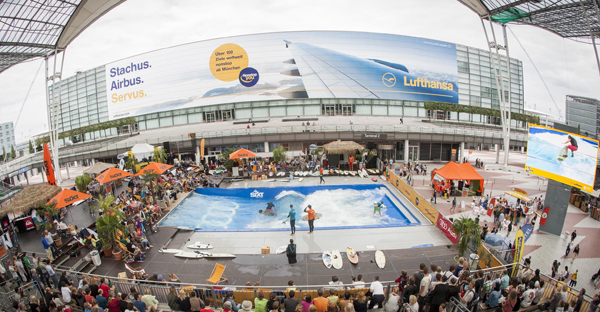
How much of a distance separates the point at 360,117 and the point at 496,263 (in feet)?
116

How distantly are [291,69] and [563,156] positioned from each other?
3667cm

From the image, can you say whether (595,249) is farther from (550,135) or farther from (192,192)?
(192,192)

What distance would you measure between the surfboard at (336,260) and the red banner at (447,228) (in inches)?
212

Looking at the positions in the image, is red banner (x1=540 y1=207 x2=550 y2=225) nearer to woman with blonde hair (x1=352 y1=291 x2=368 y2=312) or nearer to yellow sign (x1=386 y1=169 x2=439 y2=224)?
yellow sign (x1=386 y1=169 x2=439 y2=224)

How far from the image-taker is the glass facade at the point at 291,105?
43438mm

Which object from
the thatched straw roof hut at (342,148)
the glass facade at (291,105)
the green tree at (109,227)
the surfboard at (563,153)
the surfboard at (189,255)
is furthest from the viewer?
the glass facade at (291,105)

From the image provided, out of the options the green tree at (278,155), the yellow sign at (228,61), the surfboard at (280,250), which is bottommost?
the surfboard at (280,250)

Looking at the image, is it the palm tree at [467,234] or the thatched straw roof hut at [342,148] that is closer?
the palm tree at [467,234]

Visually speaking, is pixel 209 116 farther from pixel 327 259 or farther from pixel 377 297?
pixel 377 297

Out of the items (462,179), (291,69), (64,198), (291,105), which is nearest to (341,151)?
(462,179)

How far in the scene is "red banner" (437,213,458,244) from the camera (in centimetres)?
1155

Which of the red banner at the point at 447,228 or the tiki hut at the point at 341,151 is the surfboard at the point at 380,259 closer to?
the red banner at the point at 447,228

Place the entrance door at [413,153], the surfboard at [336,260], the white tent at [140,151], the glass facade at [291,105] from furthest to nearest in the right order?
the glass facade at [291,105] < the entrance door at [413,153] < the white tent at [140,151] < the surfboard at [336,260]

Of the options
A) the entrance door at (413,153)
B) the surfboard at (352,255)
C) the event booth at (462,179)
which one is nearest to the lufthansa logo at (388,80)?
the entrance door at (413,153)
